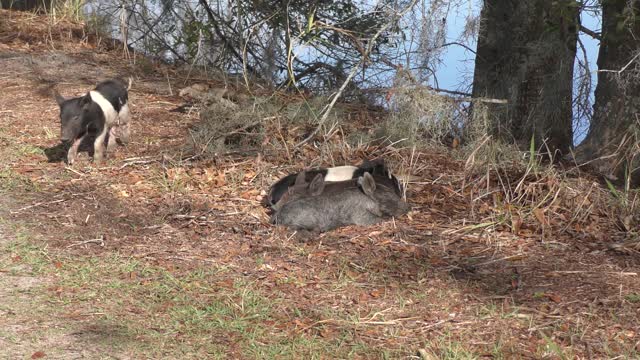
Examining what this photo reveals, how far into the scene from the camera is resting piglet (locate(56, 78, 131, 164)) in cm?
815

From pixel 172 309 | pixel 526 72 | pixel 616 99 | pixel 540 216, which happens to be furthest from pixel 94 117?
pixel 616 99

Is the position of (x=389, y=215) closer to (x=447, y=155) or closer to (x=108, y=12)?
(x=447, y=155)

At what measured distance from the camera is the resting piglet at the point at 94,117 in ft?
26.7

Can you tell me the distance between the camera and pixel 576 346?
4969mm

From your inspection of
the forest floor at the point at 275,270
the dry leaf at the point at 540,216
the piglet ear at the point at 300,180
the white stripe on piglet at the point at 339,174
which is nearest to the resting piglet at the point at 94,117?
the forest floor at the point at 275,270

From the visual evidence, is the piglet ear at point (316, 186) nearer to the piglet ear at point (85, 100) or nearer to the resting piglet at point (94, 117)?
the resting piglet at point (94, 117)

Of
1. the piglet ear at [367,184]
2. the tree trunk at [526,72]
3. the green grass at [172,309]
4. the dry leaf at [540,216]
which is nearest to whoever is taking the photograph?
the green grass at [172,309]

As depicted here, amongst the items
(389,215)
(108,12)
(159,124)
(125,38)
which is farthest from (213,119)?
(108,12)

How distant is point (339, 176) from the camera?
7109 mm

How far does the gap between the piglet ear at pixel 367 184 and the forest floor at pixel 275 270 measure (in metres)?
0.29

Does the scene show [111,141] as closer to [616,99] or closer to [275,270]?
[275,270]

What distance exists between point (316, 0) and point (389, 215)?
5.53 metres

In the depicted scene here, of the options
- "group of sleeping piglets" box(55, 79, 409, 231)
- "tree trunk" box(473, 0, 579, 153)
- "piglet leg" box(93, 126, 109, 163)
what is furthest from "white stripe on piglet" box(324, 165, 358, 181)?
"piglet leg" box(93, 126, 109, 163)

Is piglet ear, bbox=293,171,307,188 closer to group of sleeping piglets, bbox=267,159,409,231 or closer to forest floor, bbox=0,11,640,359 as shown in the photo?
group of sleeping piglets, bbox=267,159,409,231
